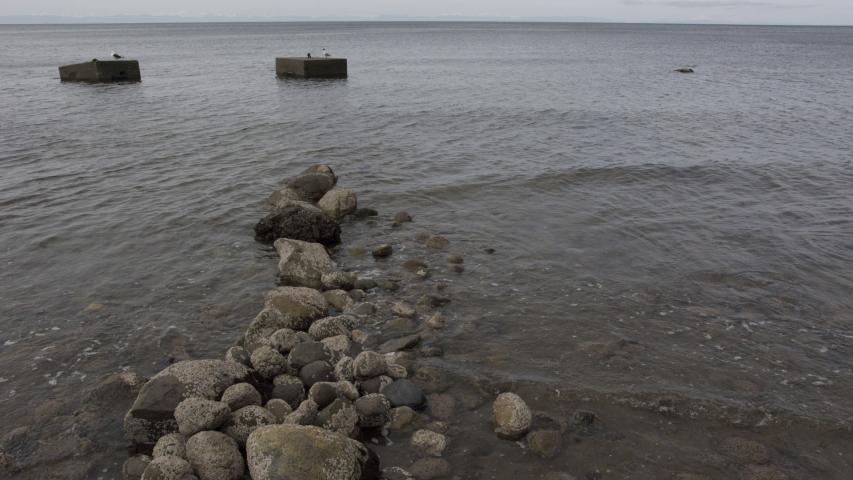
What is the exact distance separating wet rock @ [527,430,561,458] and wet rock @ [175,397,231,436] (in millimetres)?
4237

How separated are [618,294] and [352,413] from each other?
22.3 ft

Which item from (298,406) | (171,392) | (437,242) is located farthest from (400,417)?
(437,242)

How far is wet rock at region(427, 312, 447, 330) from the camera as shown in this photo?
11109 mm

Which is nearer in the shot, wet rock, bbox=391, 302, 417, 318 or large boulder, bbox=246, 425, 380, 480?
large boulder, bbox=246, 425, 380, 480

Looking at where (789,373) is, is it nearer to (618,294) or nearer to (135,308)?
(618,294)

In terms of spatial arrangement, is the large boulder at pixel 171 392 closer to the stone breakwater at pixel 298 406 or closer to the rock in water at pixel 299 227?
the stone breakwater at pixel 298 406

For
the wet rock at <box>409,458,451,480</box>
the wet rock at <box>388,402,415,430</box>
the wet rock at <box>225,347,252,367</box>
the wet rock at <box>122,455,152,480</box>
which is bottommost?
the wet rock at <box>122,455,152,480</box>

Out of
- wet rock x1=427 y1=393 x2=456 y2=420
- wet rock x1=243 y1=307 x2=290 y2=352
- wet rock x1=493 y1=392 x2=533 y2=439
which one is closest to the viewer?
wet rock x1=493 y1=392 x2=533 y2=439

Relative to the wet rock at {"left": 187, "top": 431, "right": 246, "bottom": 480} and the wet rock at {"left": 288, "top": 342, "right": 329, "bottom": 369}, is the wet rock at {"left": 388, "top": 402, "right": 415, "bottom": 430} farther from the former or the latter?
the wet rock at {"left": 187, "top": 431, "right": 246, "bottom": 480}

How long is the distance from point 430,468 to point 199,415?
3.19 metres

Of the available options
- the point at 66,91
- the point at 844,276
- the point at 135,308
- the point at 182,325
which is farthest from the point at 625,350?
the point at 66,91

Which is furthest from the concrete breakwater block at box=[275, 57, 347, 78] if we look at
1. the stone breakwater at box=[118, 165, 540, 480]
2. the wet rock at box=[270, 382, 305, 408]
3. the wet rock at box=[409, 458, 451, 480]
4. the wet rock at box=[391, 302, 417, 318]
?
the wet rock at box=[409, 458, 451, 480]

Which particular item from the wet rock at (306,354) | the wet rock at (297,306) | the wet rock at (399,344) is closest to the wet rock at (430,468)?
the wet rock at (306,354)

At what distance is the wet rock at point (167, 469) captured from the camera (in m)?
6.93
